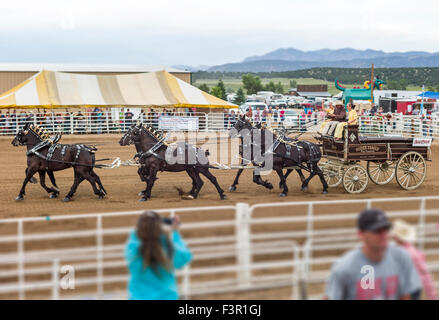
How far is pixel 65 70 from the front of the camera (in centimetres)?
3962

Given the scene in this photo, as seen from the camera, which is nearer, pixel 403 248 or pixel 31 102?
pixel 403 248

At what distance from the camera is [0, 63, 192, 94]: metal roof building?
38.0 meters

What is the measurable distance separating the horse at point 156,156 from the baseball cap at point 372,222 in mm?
9457

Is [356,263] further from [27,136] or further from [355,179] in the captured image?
[27,136]

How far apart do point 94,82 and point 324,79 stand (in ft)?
442

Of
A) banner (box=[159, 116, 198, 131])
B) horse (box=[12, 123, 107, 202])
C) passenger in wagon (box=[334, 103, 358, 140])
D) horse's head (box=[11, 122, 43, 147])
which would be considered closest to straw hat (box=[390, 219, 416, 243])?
horse (box=[12, 123, 107, 202])

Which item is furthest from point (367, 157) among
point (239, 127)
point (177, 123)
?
point (177, 123)

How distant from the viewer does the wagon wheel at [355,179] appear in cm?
1384

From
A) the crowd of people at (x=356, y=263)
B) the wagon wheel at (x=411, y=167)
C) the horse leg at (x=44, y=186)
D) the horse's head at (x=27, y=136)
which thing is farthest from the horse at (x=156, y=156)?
the crowd of people at (x=356, y=263)

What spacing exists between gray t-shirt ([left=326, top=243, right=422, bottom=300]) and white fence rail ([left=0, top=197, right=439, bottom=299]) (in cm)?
155

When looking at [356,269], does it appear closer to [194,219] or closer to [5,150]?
[194,219]

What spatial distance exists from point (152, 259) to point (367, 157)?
420 inches

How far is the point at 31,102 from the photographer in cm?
2758

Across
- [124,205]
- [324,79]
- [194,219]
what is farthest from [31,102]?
[324,79]
